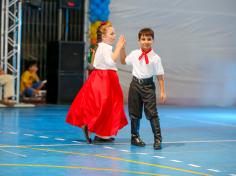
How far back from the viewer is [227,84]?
18.2 meters

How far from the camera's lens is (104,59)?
783cm

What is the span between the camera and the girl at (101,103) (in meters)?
7.73

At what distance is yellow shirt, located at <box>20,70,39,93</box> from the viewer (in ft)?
53.3

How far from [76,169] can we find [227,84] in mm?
13005

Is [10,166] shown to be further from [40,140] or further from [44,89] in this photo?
[44,89]

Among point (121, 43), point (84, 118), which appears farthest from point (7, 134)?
point (121, 43)

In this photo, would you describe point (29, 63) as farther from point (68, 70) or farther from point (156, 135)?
point (156, 135)

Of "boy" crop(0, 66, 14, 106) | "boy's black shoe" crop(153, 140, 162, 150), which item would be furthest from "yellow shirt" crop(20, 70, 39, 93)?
"boy's black shoe" crop(153, 140, 162, 150)

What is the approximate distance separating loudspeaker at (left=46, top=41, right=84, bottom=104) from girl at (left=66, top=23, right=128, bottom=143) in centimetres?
793

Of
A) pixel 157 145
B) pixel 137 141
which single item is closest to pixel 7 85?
pixel 137 141

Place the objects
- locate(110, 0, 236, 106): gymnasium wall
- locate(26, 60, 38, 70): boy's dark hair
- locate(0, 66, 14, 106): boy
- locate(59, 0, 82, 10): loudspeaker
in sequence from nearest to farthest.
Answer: locate(0, 66, 14, 106): boy, locate(59, 0, 82, 10): loudspeaker, locate(110, 0, 236, 106): gymnasium wall, locate(26, 60, 38, 70): boy's dark hair

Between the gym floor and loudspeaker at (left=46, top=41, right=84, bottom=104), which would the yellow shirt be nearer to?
loudspeaker at (left=46, top=41, right=84, bottom=104)

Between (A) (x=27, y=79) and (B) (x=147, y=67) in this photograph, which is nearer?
(B) (x=147, y=67)

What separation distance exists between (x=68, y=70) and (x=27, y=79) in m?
1.24
